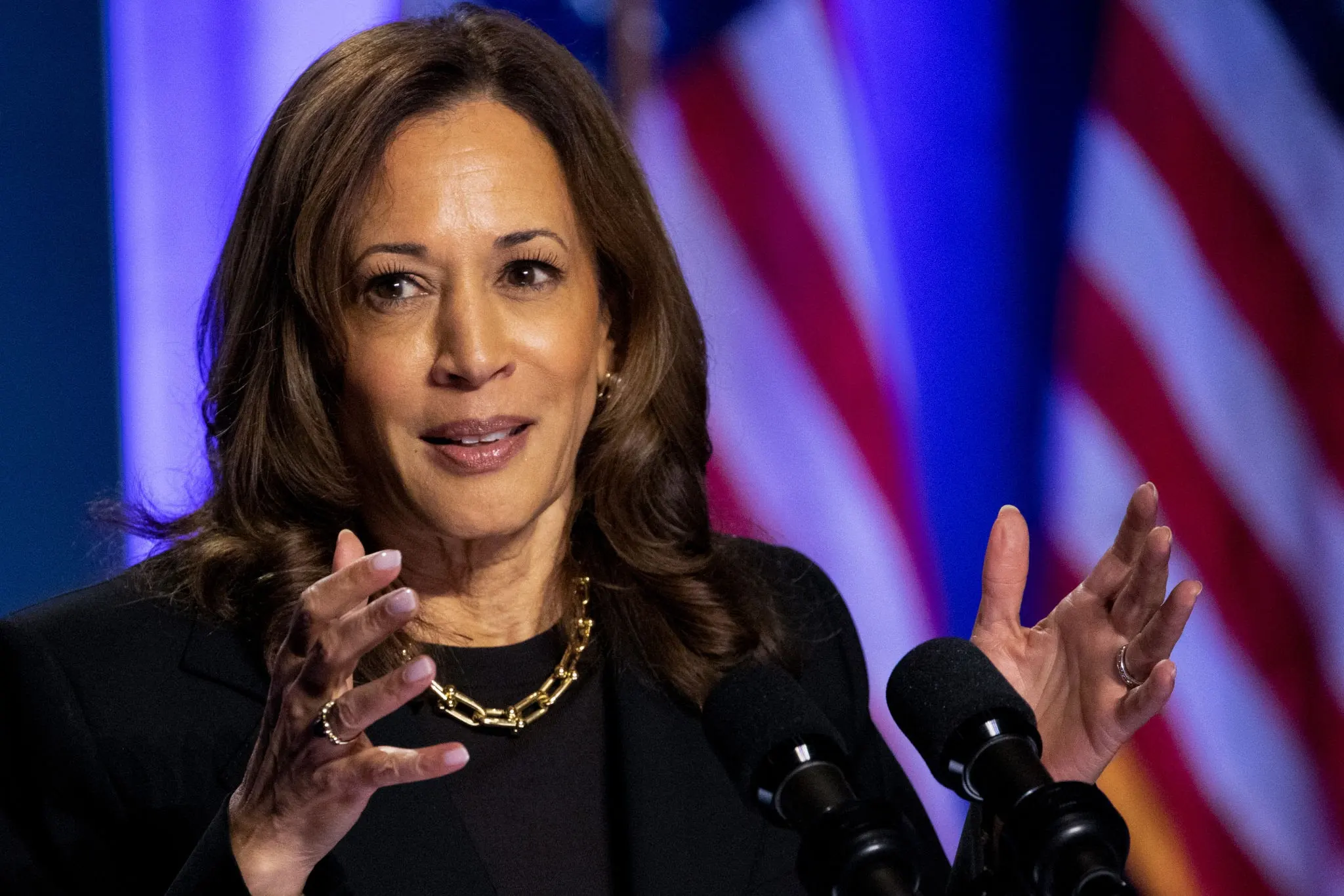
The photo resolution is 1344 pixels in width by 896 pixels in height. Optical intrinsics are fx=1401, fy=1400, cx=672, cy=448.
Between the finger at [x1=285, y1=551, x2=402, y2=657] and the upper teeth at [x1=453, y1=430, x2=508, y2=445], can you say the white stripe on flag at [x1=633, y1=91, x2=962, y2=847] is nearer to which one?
the upper teeth at [x1=453, y1=430, x2=508, y2=445]

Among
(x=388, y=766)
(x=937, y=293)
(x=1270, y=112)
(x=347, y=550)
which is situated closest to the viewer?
(x=388, y=766)

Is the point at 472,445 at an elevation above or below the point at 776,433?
above

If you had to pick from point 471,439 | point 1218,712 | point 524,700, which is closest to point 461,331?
point 471,439

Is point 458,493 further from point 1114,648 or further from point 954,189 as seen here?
point 954,189

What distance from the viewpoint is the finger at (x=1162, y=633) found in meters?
1.44

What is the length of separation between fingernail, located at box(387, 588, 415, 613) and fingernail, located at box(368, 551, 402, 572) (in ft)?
0.09

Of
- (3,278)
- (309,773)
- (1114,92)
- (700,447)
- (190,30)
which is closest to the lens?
(309,773)

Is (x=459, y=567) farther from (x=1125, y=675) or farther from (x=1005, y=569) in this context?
(x=1125, y=675)

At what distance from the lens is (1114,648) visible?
1524 mm

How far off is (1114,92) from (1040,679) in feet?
4.67

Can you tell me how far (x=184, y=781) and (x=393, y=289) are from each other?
597mm

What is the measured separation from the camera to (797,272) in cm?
281

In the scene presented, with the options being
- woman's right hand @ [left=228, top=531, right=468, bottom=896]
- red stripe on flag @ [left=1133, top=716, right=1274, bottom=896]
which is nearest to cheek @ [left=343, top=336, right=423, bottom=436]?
woman's right hand @ [left=228, top=531, right=468, bottom=896]

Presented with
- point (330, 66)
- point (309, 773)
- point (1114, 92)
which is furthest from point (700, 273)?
point (309, 773)
